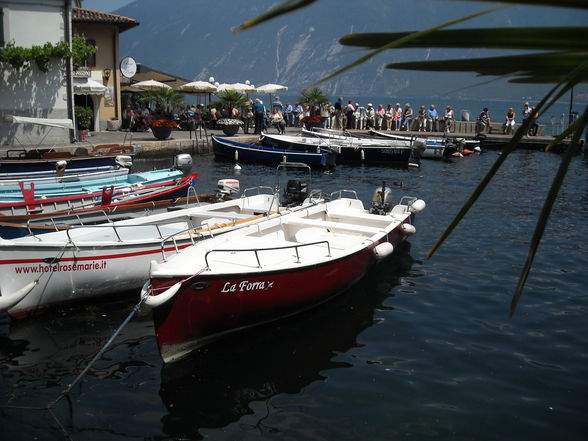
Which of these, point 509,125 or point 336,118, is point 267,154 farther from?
point 509,125

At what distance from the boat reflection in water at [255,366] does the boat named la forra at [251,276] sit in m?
0.18

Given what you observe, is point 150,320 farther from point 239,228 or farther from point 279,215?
point 279,215

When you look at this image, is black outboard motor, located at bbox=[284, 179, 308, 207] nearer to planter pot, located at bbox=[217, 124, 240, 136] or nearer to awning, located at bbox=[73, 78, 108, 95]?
awning, located at bbox=[73, 78, 108, 95]

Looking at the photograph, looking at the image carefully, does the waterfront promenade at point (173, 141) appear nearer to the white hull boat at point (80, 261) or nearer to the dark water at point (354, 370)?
the white hull boat at point (80, 261)

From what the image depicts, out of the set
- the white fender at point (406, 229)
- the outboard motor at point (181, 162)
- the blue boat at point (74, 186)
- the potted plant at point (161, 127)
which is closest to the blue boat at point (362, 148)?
the potted plant at point (161, 127)

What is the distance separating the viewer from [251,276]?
741 cm

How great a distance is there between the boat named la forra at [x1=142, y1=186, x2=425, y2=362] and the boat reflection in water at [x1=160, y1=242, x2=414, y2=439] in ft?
0.59

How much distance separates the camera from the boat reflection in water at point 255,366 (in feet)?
20.8

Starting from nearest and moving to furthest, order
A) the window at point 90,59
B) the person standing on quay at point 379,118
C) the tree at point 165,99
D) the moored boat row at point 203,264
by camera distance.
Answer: the moored boat row at point 203,264 < the tree at point 165,99 < the window at point 90,59 < the person standing on quay at point 379,118

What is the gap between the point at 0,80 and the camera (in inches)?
886

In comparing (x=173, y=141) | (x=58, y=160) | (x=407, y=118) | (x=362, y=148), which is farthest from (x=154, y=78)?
(x=58, y=160)

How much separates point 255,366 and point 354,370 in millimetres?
1111

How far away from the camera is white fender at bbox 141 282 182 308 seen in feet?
22.1

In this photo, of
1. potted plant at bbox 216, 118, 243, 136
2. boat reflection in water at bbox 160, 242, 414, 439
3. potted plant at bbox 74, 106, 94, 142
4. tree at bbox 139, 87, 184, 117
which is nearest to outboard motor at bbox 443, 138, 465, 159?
potted plant at bbox 216, 118, 243, 136
